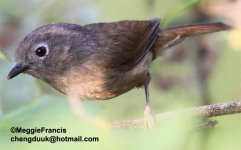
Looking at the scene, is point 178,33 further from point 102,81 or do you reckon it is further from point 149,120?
point 149,120

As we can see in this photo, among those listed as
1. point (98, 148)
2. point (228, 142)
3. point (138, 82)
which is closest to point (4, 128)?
point (98, 148)

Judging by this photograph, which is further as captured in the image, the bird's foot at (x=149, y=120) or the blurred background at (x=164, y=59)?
the blurred background at (x=164, y=59)

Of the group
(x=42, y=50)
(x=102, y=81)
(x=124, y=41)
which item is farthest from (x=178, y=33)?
(x=42, y=50)

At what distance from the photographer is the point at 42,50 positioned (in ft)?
3.35

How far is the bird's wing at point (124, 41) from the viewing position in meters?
1.08

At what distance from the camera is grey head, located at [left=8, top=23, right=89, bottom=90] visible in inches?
37.1

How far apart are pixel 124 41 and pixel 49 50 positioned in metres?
0.20

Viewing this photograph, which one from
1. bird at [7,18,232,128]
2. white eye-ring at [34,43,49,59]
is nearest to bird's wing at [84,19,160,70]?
bird at [7,18,232,128]

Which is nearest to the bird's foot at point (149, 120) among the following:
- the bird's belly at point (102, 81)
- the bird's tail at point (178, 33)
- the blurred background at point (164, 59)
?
the blurred background at point (164, 59)

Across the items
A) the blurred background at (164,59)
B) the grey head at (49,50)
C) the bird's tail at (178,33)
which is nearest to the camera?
the blurred background at (164,59)

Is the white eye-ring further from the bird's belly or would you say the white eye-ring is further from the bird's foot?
the bird's foot

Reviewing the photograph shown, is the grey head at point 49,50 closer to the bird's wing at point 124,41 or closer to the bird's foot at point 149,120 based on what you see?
the bird's wing at point 124,41

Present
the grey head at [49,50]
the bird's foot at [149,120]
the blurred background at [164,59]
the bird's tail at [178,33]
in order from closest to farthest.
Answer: the bird's foot at [149,120] → the blurred background at [164,59] → the grey head at [49,50] → the bird's tail at [178,33]

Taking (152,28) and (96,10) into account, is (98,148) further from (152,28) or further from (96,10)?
(152,28)
